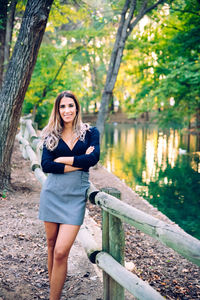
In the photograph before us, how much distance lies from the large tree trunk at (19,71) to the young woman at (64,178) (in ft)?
9.72

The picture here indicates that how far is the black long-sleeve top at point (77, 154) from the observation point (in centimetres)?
305

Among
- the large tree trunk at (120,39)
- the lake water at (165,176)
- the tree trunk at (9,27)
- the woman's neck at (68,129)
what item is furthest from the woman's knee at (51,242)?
the large tree trunk at (120,39)


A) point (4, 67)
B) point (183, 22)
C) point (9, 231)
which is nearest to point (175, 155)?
point (183, 22)

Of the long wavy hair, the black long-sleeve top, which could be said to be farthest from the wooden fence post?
the long wavy hair

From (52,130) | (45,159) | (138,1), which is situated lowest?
(45,159)

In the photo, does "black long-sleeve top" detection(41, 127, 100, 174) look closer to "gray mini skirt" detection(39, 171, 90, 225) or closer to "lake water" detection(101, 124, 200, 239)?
"gray mini skirt" detection(39, 171, 90, 225)

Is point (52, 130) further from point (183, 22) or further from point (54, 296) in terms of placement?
point (183, 22)

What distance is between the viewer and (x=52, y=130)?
3232mm

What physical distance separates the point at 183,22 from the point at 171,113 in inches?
252

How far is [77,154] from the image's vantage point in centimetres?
319

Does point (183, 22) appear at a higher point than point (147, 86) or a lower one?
higher

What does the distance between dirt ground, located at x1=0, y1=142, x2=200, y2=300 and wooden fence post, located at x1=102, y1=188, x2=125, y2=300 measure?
545 mm

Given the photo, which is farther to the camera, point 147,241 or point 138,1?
point 138,1

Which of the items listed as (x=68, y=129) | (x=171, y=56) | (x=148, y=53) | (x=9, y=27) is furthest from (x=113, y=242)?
(x=148, y=53)
